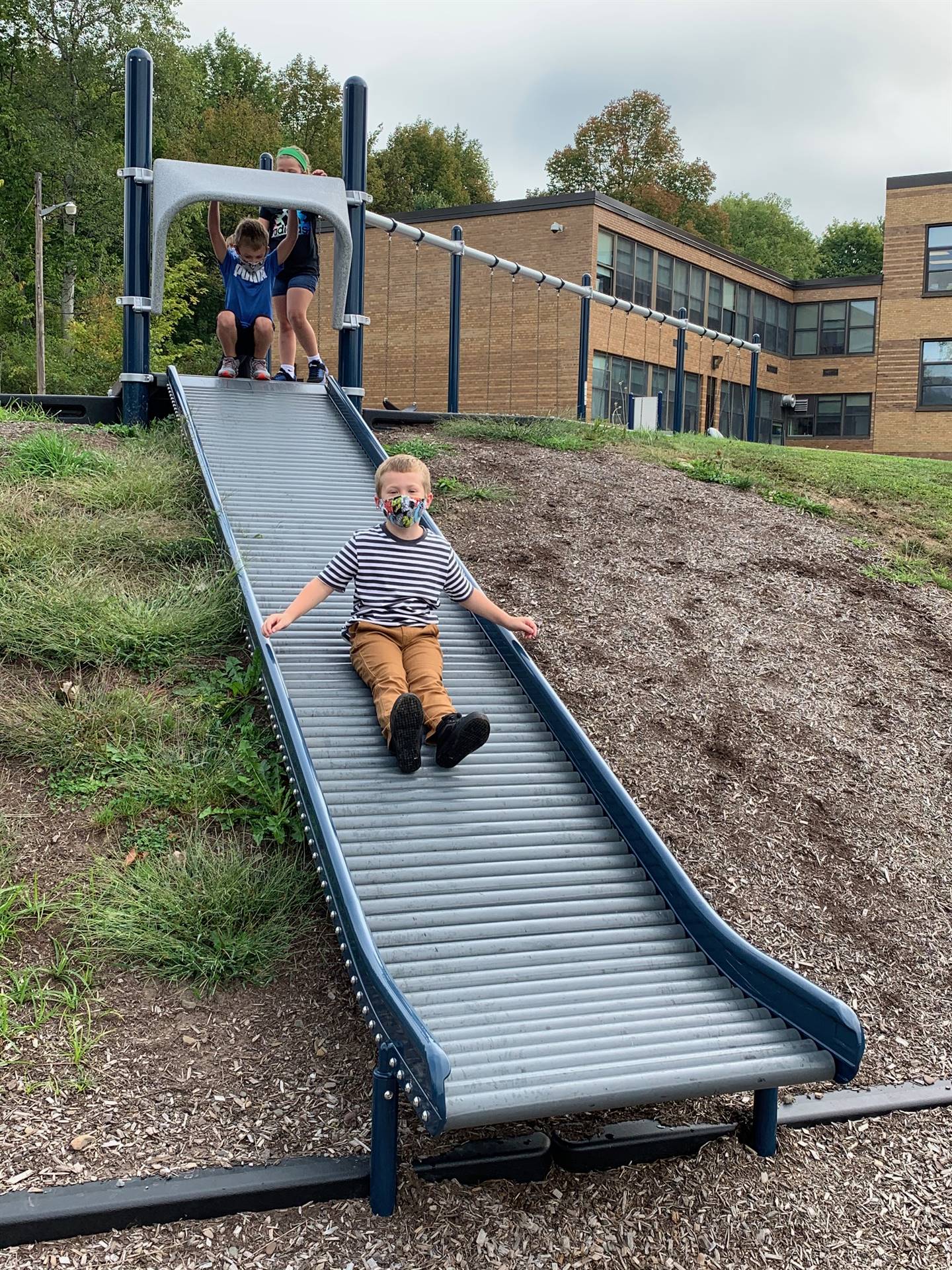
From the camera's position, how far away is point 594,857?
413 centimetres

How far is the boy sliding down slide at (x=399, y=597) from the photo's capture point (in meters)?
4.55

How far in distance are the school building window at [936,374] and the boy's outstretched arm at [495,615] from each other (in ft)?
105

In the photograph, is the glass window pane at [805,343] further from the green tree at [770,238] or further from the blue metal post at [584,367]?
the blue metal post at [584,367]

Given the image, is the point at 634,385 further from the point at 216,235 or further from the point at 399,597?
the point at 399,597

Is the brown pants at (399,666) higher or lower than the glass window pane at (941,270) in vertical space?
lower

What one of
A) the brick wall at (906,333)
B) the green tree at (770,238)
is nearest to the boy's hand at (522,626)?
the brick wall at (906,333)

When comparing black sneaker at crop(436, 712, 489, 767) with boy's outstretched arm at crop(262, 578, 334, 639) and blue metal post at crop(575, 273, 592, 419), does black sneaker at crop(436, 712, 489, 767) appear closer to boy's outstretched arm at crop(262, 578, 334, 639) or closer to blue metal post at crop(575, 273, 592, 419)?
boy's outstretched arm at crop(262, 578, 334, 639)

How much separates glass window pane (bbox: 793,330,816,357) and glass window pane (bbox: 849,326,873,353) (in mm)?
1237

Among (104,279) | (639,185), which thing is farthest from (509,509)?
(639,185)

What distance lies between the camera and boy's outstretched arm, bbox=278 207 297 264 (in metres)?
8.41

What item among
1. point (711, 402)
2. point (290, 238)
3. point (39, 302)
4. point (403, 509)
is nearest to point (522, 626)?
point (403, 509)

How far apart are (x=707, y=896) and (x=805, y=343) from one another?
3660cm

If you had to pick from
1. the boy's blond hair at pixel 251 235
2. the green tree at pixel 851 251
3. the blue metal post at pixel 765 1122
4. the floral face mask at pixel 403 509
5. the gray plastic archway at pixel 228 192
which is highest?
the green tree at pixel 851 251

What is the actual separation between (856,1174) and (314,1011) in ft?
5.71
